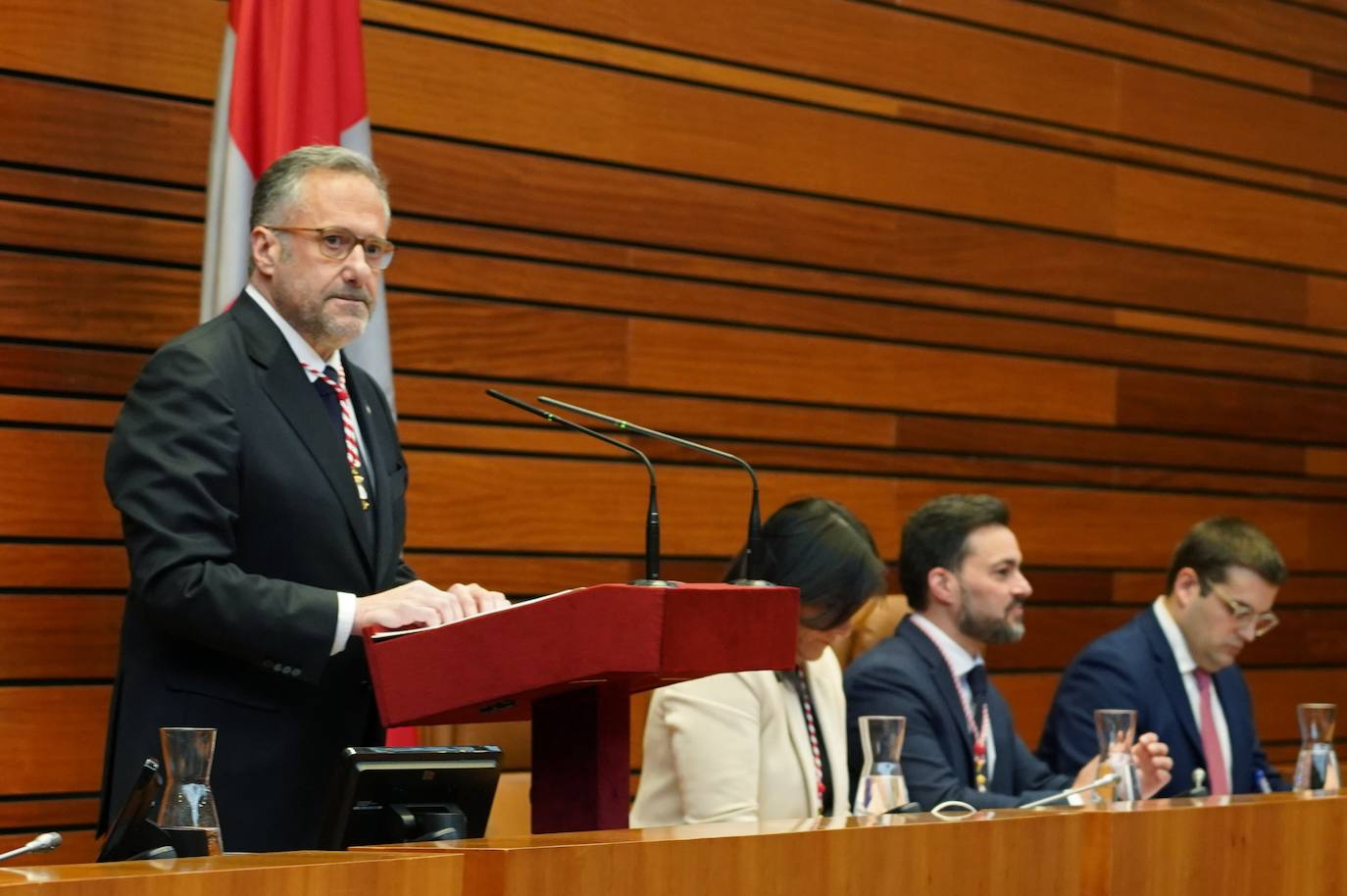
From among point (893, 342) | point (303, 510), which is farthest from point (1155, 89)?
point (303, 510)

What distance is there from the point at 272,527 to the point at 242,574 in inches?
7.5

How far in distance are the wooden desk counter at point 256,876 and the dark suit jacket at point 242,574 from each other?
2.73ft

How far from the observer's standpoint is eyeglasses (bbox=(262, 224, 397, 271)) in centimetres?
280

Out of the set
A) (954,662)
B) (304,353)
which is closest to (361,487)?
(304,353)

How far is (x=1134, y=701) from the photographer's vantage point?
4117 millimetres

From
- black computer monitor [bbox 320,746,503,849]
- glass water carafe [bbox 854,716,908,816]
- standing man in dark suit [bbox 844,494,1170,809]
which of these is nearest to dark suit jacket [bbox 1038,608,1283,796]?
standing man in dark suit [bbox 844,494,1170,809]

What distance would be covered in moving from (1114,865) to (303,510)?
122 cm

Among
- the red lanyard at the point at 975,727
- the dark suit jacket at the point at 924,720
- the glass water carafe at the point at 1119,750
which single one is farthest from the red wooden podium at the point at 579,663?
the red lanyard at the point at 975,727

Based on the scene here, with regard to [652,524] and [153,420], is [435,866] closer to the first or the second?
[652,524]

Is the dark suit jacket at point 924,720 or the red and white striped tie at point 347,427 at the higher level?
the red and white striped tie at point 347,427

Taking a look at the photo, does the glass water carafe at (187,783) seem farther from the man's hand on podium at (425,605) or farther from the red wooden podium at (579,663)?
the man's hand on podium at (425,605)

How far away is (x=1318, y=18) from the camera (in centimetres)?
579

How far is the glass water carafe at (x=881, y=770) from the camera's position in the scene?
2.51 m

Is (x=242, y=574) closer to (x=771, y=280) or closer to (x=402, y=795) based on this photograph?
(x=402, y=795)
